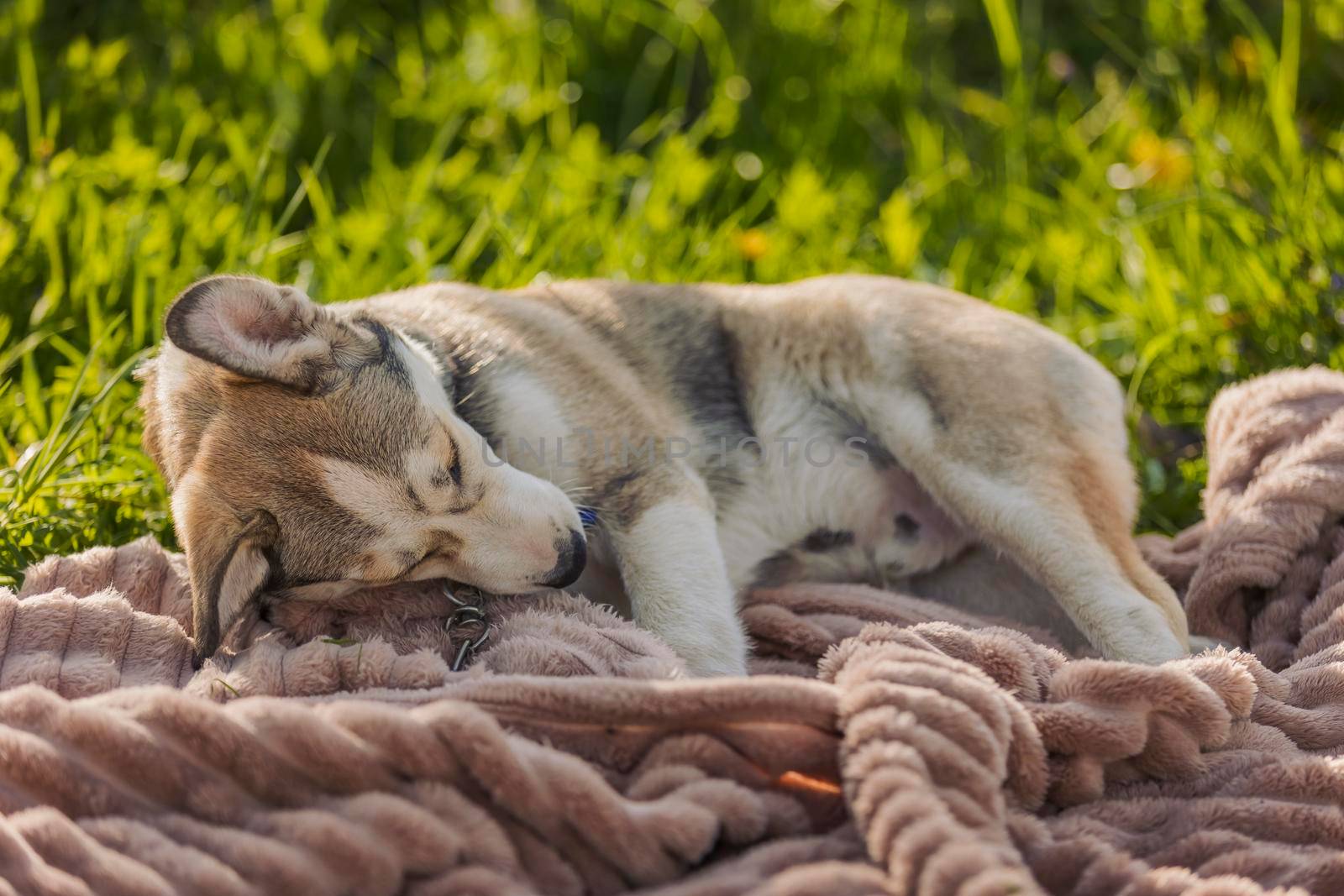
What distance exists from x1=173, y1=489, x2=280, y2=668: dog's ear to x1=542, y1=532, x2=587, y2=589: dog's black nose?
576mm

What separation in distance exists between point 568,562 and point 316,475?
559 mm

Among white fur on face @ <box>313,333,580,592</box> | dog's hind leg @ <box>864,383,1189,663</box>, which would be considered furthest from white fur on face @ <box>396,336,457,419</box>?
dog's hind leg @ <box>864,383,1189,663</box>

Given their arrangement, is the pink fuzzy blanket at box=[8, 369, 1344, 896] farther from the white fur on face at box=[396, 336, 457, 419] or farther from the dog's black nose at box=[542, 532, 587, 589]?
the white fur on face at box=[396, 336, 457, 419]

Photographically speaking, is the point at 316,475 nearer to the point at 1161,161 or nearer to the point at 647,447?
the point at 647,447

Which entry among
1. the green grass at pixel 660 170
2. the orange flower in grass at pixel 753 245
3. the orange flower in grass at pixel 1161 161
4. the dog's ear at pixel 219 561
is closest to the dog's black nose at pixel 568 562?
the dog's ear at pixel 219 561

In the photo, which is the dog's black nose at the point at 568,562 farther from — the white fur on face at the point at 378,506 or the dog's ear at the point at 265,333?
the dog's ear at the point at 265,333

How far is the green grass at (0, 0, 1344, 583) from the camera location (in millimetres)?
3854

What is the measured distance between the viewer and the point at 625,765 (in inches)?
87.7

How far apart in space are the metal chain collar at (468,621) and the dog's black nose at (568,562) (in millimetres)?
160

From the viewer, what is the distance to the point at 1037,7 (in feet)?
20.0

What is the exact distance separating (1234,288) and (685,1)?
2.67m

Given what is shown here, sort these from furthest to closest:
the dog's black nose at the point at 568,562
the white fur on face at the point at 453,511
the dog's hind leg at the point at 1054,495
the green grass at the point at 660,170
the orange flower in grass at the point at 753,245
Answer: the orange flower in grass at the point at 753,245
the green grass at the point at 660,170
the dog's hind leg at the point at 1054,495
the dog's black nose at the point at 568,562
the white fur on face at the point at 453,511

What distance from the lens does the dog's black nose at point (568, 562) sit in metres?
2.75

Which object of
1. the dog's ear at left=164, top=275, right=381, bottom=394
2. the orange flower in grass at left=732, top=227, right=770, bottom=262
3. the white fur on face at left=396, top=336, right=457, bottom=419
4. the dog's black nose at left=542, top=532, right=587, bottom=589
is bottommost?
the dog's black nose at left=542, top=532, right=587, bottom=589
